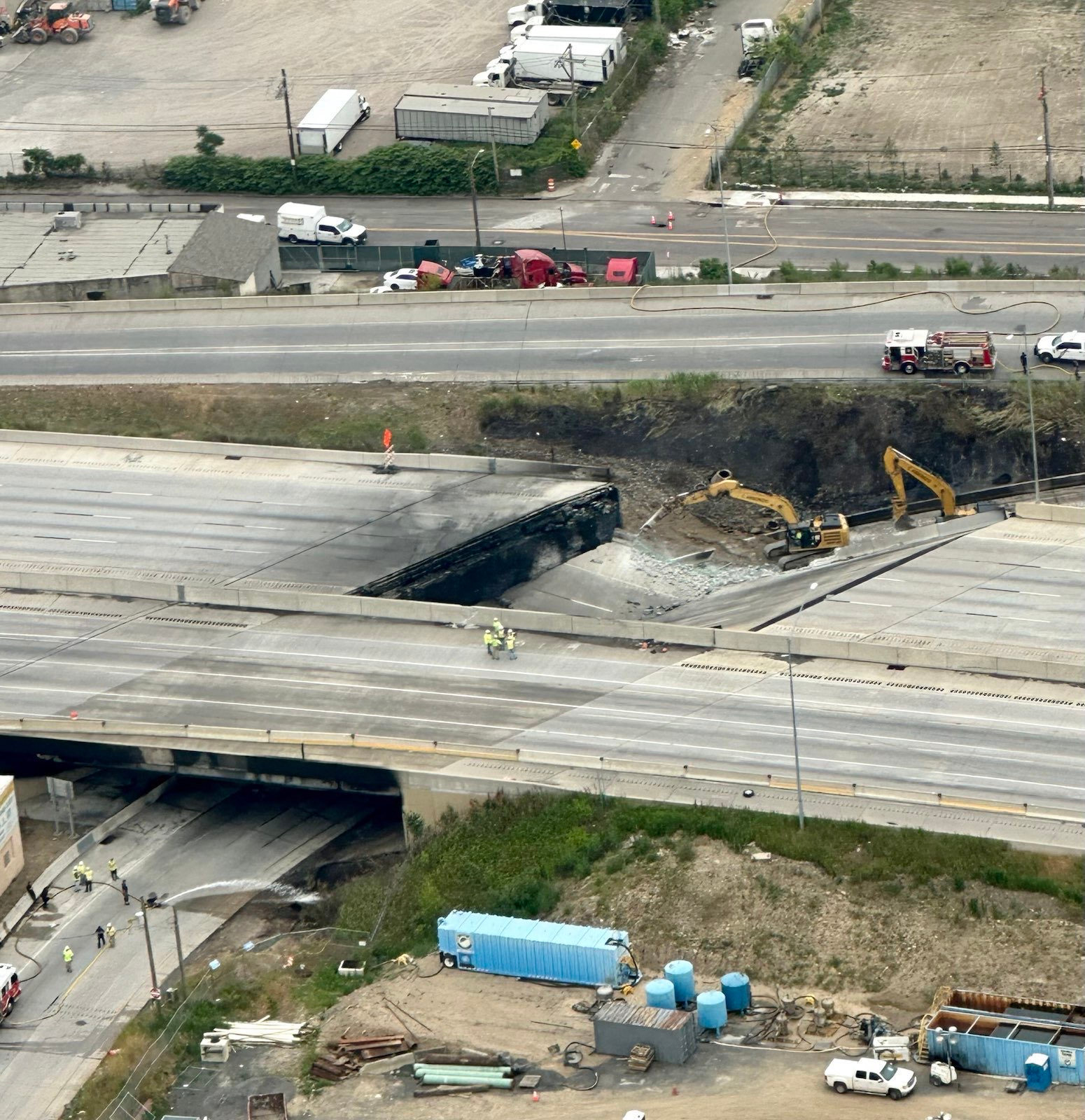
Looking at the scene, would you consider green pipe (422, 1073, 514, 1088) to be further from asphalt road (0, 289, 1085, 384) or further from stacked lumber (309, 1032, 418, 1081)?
asphalt road (0, 289, 1085, 384)

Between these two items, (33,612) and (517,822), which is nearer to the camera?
(517,822)

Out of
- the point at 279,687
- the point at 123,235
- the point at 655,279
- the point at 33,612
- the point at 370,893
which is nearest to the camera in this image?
the point at 370,893

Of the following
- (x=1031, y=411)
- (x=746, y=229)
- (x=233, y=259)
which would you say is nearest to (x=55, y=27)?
(x=233, y=259)

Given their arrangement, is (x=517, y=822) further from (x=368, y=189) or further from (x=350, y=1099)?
(x=368, y=189)

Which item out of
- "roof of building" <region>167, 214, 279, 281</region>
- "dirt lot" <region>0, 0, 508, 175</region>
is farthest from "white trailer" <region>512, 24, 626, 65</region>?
"roof of building" <region>167, 214, 279, 281</region>

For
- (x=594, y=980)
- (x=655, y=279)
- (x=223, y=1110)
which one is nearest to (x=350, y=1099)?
(x=223, y=1110)

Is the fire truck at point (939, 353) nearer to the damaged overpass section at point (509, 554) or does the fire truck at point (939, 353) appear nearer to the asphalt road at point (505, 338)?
the asphalt road at point (505, 338)

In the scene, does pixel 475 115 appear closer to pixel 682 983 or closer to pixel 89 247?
pixel 89 247
